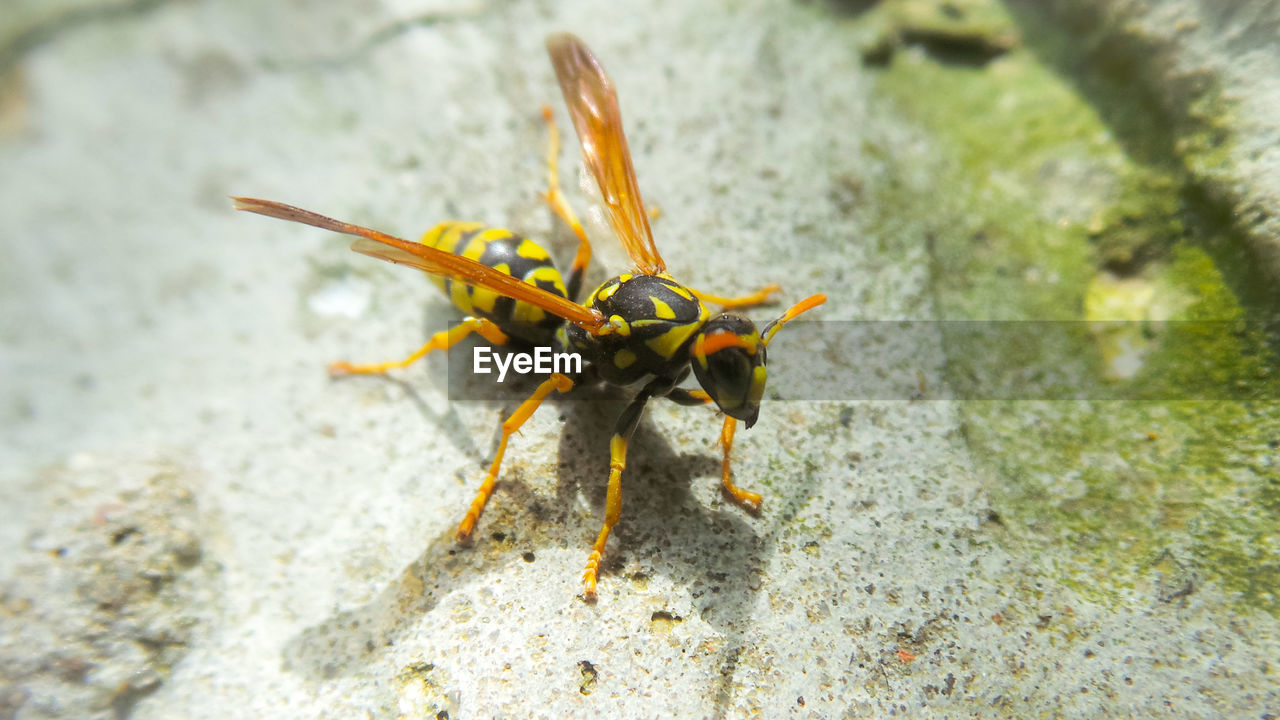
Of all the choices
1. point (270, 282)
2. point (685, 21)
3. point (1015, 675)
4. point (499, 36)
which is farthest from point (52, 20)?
point (1015, 675)

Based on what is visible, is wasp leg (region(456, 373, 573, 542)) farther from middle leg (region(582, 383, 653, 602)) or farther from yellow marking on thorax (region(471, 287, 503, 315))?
yellow marking on thorax (region(471, 287, 503, 315))

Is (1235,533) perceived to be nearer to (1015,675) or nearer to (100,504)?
(1015,675)

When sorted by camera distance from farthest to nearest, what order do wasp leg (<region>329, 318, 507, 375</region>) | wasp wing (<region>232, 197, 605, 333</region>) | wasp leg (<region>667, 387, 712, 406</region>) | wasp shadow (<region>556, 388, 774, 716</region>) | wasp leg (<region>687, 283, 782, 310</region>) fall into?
wasp leg (<region>687, 283, 782, 310</region>), wasp leg (<region>329, 318, 507, 375</region>), wasp leg (<region>667, 387, 712, 406</region>), wasp shadow (<region>556, 388, 774, 716</region>), wasp wing (<region>232, 197, 605, 333</region>)

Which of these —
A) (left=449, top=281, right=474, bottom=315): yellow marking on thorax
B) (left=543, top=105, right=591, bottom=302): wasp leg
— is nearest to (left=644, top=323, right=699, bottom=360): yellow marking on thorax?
(left=543, top=105, right=591, bottom=302): wasp leg

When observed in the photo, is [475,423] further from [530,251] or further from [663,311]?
[663,311]

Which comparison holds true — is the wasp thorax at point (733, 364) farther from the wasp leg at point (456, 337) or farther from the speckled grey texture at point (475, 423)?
the wasp leg at point (456, 337)

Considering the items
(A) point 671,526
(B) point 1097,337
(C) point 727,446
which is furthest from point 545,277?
(B) point 1097,337

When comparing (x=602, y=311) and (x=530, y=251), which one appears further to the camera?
(x=530, y=251)
